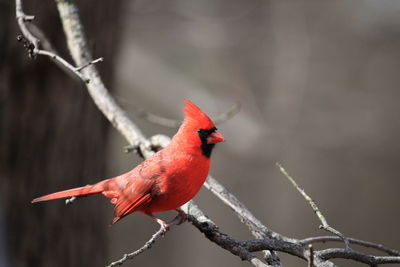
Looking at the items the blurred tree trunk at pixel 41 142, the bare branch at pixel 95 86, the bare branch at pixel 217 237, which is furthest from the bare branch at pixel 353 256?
the blurred tree trunk at pixel 41 142

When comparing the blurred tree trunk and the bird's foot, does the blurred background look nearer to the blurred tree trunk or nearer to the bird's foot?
the blurred tree trunk

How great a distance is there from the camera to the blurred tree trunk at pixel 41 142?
3375 mm

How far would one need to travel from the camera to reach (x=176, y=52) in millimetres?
6961

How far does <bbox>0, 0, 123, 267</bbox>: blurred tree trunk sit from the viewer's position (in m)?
3.38

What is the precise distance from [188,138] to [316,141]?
3250 millimetres

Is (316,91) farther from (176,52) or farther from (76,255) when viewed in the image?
(76,255)

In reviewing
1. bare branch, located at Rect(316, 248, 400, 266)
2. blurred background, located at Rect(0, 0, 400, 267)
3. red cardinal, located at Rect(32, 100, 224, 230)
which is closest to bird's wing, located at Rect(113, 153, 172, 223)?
red cardinal, located at Rect(32, 100, 224, 230)

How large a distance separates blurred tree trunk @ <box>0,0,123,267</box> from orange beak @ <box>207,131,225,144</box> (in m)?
1.29

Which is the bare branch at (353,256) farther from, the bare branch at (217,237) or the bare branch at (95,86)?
the bare branch at (95,86)

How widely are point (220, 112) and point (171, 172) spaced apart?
2705mm

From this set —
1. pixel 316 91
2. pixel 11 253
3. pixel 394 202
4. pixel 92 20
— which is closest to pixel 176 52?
pixel 316 91

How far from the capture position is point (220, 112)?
196 inches

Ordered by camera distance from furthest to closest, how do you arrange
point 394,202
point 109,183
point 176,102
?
point 394,202
point 176,102
point 109,183

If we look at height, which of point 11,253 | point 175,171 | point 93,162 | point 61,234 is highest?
point 175,171
